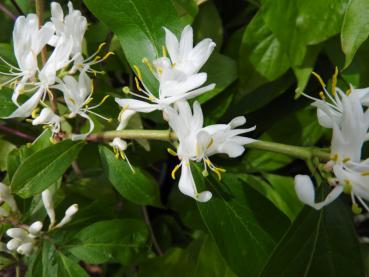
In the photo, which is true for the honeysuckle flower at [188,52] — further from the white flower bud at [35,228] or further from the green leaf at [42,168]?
the white flower bud at [35,228]

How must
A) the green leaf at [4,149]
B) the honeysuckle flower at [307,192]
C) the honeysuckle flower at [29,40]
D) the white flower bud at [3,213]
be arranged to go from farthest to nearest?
the green leaf at [4,149] → the white flower bud at [3,213] → the honeysuckle flower at [29,40] → the honeysuckle flower at [307,192]

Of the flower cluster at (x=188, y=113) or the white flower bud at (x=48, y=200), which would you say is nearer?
the flower cluster at (x=188, y=113)

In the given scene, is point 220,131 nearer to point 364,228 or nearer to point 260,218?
point 260,218

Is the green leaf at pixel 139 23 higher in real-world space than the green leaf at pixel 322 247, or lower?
higher

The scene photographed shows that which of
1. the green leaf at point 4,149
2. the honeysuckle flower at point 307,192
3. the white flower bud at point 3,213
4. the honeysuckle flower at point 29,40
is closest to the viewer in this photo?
the honeysuckle flower at point 307,192

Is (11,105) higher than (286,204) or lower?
higher

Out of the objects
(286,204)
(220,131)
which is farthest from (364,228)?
(220,131)

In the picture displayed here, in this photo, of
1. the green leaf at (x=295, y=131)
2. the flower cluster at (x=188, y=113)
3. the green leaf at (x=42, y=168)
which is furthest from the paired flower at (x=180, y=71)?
the green leaf at (x=295, y=131)
